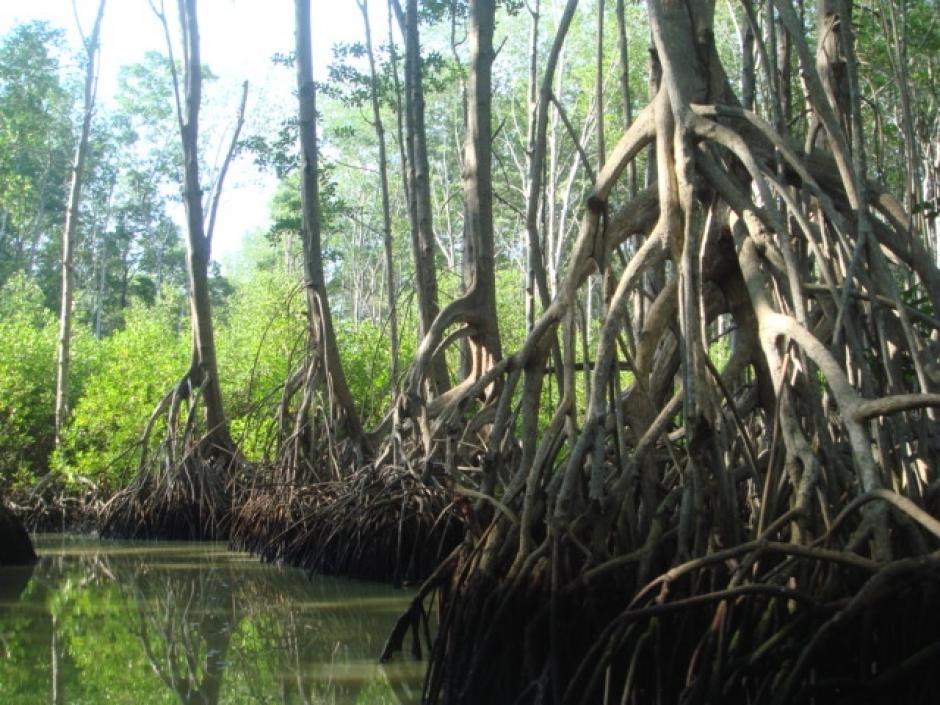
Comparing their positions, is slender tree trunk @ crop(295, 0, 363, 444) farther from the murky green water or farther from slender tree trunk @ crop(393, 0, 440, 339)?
the murky green water

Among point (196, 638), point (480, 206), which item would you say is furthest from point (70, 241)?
point (196, 638)

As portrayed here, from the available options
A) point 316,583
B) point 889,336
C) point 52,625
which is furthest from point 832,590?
point 316,583

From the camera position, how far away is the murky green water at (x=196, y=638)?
4.20 meters

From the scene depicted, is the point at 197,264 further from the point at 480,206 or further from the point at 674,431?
the point at 674,431

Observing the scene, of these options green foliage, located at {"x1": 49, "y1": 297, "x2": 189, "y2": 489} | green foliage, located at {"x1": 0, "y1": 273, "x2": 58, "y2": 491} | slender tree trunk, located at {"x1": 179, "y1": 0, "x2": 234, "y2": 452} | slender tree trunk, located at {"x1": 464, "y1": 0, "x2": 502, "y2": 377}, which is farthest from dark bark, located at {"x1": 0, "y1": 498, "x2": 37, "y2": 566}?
green foliage, located at {"x1": 0, "y1": 273, "x2": 58, "y2": 491}

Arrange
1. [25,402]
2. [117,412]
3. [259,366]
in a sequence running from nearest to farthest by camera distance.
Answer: [117,412]
[259,366]
[25,402]

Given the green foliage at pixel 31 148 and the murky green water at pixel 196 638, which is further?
the green foliage at pixel 31 148

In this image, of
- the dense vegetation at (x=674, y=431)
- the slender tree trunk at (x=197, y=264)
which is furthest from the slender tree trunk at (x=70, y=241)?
the dense vegetation at (x=674, y=431)

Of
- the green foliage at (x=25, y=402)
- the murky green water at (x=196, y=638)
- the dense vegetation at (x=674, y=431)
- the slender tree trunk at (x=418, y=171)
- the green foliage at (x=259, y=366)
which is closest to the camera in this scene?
the dense vegetation at (x=674, y=431)

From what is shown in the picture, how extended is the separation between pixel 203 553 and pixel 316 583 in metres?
2.63

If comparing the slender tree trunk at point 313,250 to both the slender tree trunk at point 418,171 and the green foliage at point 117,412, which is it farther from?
the green foliage at point 117,412

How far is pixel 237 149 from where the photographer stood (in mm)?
16719

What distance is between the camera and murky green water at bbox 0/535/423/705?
420 cm

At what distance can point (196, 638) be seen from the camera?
5.32m
